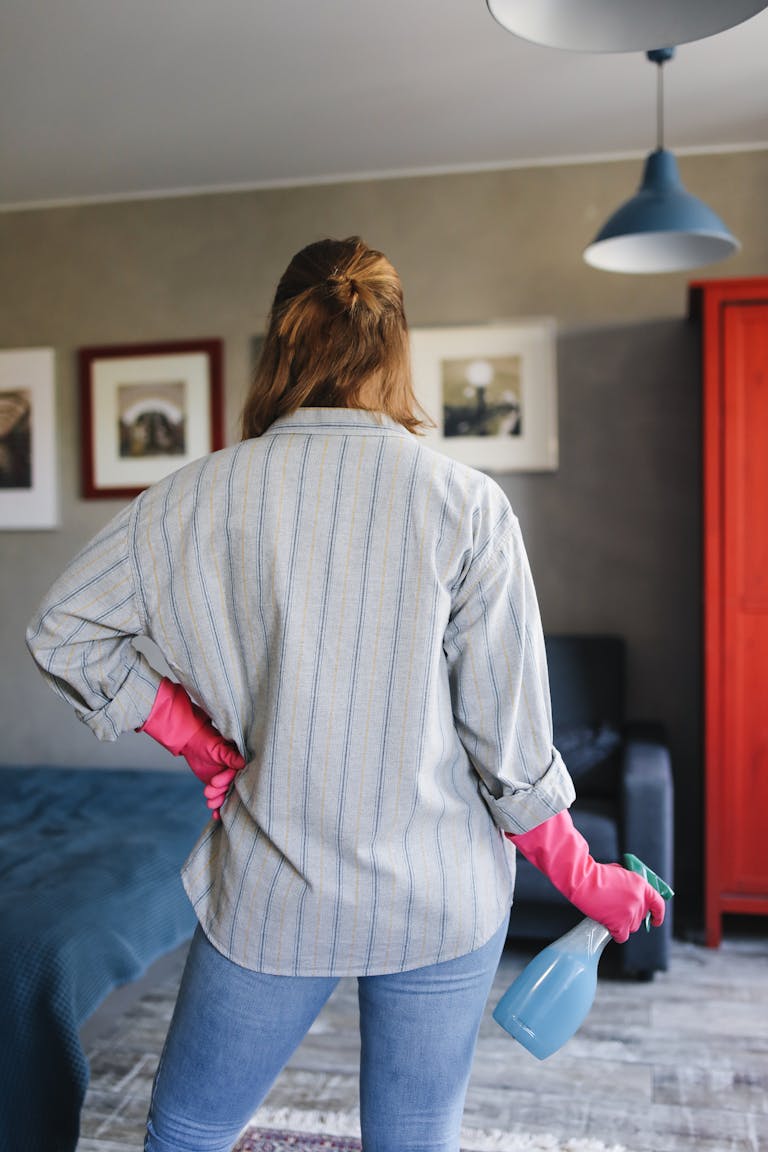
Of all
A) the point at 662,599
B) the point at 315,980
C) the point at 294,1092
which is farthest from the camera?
the point at 662,599

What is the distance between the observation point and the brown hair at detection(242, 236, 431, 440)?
1.12 metres

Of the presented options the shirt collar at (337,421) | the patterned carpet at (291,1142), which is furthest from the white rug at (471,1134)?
the shirt collar at (337,421)

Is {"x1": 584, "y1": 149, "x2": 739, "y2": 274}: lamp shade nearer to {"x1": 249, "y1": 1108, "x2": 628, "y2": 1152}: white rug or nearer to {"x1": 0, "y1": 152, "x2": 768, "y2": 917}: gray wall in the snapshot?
{"x1": 0, "y1": 152, "x2": 768, "y2": 917}: gray wall

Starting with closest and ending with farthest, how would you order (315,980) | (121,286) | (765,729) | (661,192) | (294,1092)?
(315,980), (294,1092), (661,192), (765,729), (121,286)

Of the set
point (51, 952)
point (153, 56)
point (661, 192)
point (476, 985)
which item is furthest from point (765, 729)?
point (153, 56)

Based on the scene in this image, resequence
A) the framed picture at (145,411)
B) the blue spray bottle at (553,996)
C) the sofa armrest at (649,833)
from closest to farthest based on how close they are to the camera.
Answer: the blue spray bottle at (553,996), the sofa armrest at (649,833), the framed picture at (145,411)

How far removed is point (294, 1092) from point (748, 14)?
218 cm

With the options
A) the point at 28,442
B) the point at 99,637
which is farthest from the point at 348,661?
the point at 28,442

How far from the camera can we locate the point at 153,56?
2.93 meters

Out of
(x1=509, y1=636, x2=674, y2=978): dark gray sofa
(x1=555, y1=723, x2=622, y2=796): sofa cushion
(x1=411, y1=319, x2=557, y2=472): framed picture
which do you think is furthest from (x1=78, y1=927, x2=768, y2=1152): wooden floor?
(x1=411, y1=319, x2=557, y2=472): framed picture

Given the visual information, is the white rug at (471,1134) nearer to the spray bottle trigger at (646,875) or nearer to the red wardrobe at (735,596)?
the spray bottle trigger at (646,875)

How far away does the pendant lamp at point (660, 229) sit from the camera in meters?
2.83

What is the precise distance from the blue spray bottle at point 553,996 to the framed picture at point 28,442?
11.1 ft

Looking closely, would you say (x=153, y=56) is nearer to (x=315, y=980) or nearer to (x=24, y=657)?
(x=24, y=657)
